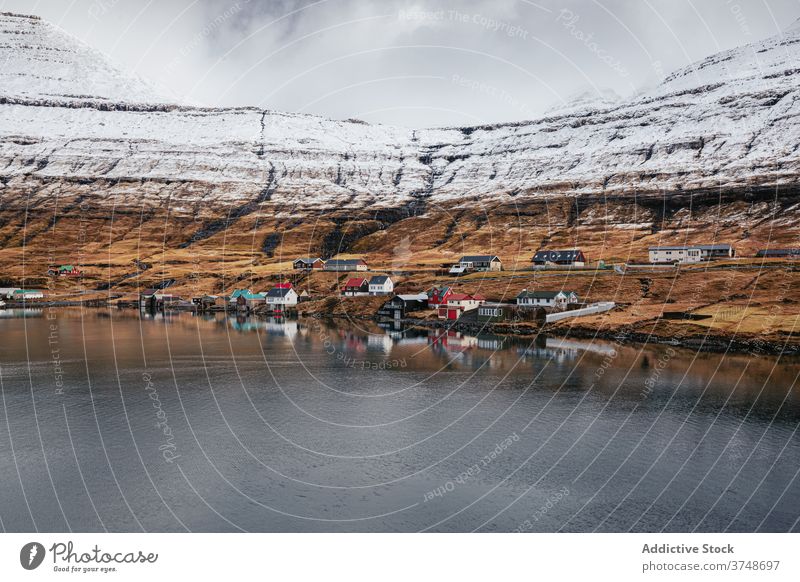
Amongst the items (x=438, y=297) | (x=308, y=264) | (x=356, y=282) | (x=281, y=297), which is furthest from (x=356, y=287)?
(x=308, y=264)

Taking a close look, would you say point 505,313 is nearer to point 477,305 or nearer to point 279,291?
point 477,305

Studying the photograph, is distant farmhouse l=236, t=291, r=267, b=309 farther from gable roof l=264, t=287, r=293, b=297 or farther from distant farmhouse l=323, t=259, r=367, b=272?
distant farmhouse l=323, t=259, r=367, b=272

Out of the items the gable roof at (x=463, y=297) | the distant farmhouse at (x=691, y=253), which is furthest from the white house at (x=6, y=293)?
the distant farmhouse at (x=691, y=253)

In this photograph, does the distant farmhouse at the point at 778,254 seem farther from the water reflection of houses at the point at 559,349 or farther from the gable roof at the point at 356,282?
the gable roof at the point at 356,282

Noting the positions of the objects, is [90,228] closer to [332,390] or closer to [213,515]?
[332,390]

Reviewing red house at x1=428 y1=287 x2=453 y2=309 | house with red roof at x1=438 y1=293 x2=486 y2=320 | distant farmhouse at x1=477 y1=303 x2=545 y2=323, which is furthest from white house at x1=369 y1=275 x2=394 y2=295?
distant farmhouse at x1=477 y1=303 x2=545 y2=323

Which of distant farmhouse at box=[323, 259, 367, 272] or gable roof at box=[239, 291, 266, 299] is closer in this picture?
gable roof at box=[239, 291, 266, 299]
